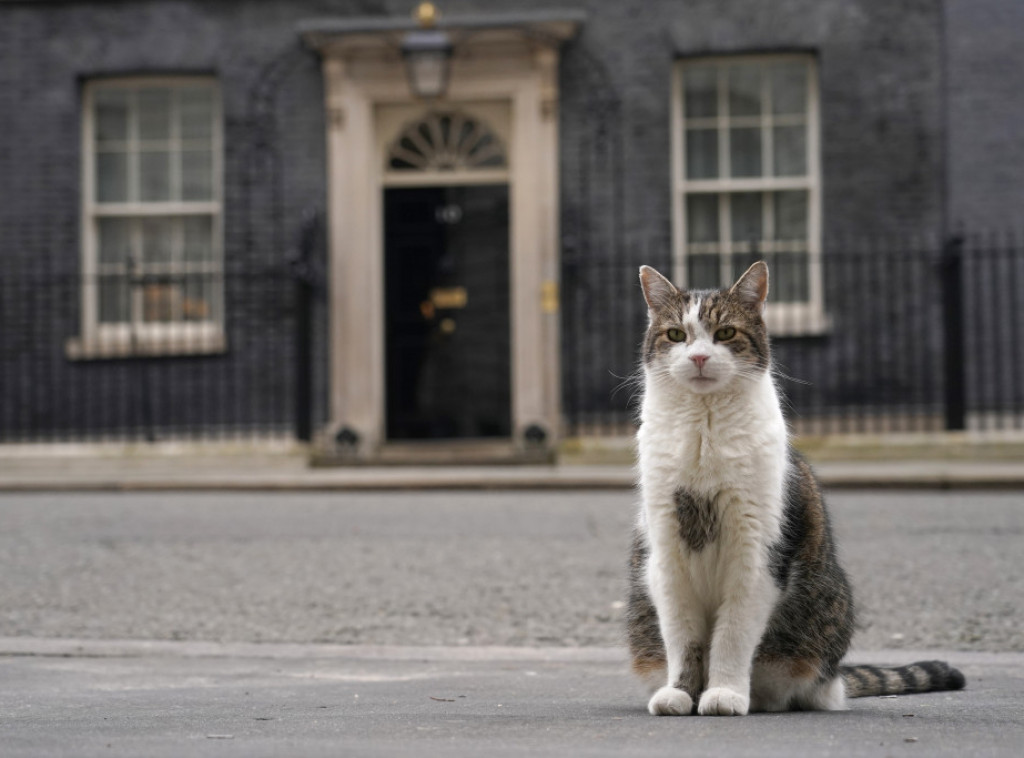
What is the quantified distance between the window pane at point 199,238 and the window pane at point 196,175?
230 millimetres

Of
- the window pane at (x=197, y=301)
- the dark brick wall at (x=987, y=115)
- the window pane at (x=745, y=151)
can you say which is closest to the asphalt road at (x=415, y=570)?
the window pane at (x=197, y=301)

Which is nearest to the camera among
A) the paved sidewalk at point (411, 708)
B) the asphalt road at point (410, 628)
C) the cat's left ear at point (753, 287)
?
the paved sidewalk at point (411, 708)

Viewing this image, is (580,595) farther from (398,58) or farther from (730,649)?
(398,58)

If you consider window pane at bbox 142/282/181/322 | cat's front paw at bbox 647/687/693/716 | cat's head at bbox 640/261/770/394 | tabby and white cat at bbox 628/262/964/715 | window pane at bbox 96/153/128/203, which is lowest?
cat's front paw at bbox 647/687/693/716

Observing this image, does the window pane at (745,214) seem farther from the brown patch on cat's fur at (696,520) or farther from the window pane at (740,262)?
the brown patch on cat's fur at (696,520)

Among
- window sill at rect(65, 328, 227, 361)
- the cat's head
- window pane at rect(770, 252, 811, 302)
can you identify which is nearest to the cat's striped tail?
the cat's head

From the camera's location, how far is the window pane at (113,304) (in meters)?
14.6

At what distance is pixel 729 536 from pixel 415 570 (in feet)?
12.8

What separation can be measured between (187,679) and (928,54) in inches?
439

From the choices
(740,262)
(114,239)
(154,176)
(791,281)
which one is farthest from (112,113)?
(791,281)

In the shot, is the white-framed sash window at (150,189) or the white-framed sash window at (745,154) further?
the white-framed sash window at (150,189)

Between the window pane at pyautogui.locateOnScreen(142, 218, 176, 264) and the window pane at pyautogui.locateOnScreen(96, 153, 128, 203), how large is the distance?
363 mm

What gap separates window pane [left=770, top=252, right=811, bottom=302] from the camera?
45.9 feet

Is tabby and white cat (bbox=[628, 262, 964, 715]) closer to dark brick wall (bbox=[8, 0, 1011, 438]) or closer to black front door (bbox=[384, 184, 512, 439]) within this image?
dark brick wall (bbox=[8, 0, 1011, 438])
